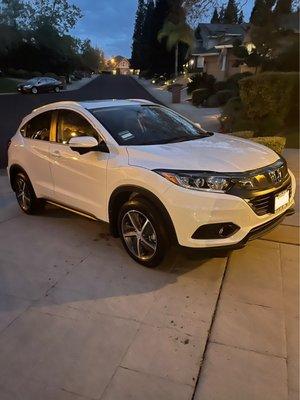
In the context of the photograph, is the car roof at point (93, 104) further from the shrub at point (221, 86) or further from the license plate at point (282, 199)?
the shrub at point (221, 86)

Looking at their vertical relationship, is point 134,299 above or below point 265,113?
below

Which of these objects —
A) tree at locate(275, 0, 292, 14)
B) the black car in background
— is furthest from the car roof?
the black car in background

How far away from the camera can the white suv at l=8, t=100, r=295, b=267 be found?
382 centimetres

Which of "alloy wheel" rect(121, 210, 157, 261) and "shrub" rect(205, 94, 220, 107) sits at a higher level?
"alloy wheel" rect(121, 210, 157, 261)

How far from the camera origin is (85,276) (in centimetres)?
427

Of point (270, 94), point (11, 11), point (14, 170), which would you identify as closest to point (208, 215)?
point (14, 170)

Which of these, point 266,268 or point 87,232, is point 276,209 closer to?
point 266,268

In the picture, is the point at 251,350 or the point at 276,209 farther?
the point at 276,209

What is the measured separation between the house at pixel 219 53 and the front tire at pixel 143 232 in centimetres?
2794

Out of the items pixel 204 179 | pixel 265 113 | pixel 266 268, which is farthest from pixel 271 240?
pixel 265 113

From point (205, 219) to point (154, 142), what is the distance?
1.25 metres

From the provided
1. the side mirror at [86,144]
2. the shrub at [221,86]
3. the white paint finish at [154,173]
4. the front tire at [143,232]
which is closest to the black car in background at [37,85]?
the shrub at [221,86]

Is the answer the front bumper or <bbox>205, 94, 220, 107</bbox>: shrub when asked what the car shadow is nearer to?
the front bumper

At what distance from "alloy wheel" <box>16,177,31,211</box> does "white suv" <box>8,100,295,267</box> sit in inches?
12.2
